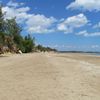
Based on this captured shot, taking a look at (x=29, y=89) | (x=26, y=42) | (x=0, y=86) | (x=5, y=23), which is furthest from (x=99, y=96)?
(x=26, y=42)

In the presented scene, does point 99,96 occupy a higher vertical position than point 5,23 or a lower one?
lower

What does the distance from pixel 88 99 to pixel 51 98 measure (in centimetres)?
141

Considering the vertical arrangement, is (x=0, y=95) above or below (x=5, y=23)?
below

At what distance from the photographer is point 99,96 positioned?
1266 cm

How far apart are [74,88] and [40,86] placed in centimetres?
172

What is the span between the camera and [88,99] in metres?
12.0

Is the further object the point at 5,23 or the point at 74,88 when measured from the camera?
the point at 5,23

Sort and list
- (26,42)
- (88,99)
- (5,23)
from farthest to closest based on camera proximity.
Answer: (26,42)
(5,23)
(88,99)

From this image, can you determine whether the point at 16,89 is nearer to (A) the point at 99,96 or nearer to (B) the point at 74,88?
(B) the point at 74,88

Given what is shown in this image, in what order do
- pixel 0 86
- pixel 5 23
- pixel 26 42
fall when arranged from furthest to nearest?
pixel 26 42 → pixel 5 23 → pixel 0 86

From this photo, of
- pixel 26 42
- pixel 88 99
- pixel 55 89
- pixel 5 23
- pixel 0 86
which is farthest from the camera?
pixel 26 42

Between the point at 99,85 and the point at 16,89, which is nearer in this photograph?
the point at 16,89

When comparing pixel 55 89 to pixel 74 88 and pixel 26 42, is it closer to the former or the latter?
pixel 74 88

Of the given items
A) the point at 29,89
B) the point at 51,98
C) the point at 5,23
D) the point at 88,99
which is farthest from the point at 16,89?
the point at 5,23
